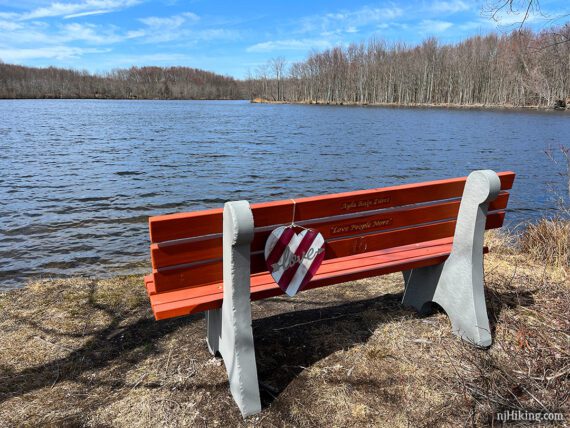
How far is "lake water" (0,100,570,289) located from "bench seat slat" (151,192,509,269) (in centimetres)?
523

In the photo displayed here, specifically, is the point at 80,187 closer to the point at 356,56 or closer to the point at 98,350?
the point at 98,350

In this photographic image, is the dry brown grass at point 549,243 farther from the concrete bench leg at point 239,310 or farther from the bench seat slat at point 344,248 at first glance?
the concrete bench leg at point 239,310

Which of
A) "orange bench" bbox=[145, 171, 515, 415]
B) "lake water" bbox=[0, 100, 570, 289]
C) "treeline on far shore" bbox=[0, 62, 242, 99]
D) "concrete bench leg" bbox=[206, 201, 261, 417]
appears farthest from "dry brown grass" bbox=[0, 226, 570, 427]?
"treeline on far shore" bbox=[0, 62, 242, 99]

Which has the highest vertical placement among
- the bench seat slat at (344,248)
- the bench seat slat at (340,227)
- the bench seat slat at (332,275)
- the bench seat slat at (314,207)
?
the bench seat slat at (314,207)

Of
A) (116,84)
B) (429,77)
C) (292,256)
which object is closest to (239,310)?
(292,256)

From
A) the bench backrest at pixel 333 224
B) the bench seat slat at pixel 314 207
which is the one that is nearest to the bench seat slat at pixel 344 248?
the bench backrest at pixel 333 224

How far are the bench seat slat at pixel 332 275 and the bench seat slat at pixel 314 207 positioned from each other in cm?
41

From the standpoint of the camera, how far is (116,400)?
2738 mm

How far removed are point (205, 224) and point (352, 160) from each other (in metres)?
20.0

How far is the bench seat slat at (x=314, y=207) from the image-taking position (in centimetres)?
234

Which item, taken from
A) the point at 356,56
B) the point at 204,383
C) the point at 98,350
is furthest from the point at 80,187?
the point at 356,56

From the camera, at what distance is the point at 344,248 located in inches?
119

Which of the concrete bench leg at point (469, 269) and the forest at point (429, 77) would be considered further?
the forest at point (429, 77)

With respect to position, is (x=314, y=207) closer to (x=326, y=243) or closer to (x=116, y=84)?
(x=326, y=243)
